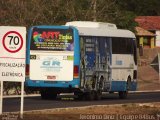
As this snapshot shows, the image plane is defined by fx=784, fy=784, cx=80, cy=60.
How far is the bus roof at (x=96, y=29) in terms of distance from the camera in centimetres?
3338

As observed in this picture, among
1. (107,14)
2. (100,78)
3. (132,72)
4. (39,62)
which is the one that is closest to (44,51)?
(39,62)

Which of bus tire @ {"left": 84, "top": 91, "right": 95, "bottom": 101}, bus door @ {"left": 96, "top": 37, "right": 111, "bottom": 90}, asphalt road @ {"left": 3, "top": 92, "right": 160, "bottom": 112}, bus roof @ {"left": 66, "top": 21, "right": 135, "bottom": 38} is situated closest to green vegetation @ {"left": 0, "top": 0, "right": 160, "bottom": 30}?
bus roof @ {"left": 66, "top": 21, "right": 135, "bottom": 38}

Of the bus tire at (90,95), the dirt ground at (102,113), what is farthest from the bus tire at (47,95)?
the dirt ground at (102,113)

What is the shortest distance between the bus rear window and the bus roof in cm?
70

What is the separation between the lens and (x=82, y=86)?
107ft

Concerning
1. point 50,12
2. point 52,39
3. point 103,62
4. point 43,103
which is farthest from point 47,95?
point 50,12

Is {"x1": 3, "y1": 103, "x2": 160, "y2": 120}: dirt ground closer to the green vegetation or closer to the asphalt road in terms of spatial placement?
the asphalt road

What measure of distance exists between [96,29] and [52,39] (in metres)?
2.80

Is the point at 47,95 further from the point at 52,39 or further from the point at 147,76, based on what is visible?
the point at 147,76

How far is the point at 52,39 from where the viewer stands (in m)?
32.5

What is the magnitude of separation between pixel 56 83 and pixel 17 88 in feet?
24.1

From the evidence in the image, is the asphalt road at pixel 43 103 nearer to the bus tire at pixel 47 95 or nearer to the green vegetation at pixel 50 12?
the bus tire at pixel 47 95

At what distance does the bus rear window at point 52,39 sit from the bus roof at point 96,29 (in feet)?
2.31

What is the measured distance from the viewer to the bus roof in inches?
1314
